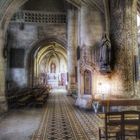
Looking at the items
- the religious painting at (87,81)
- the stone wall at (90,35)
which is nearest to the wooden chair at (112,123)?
the stone wall at (90,35)

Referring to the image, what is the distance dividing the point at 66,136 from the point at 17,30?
18.1 m

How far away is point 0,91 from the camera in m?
12.0

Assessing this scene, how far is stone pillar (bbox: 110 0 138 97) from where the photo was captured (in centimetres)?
911

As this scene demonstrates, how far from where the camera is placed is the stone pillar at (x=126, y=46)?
911cm

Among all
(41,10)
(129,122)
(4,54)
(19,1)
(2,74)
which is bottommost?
(129,122)

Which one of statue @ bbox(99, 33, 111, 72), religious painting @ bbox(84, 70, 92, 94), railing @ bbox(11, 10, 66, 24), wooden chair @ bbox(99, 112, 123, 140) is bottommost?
wooden chair @ bbox(99, 112, 123, 140)

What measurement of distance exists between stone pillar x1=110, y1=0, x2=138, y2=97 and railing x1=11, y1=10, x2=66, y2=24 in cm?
1478

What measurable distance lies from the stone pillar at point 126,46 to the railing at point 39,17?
1478 cm

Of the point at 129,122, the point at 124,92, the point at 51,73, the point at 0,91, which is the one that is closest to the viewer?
the point at 129,122

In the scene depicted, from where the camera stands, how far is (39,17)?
23.6 m

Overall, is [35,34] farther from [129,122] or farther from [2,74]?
[129,122]

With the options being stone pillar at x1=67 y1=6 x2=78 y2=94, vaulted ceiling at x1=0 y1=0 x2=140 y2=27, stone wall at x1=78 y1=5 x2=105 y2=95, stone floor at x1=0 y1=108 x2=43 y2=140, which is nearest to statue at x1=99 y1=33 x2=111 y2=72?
stone wall at x1=78 y1=5 x2=105 y2=95

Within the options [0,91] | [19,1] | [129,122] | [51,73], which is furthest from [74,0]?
[51,73]

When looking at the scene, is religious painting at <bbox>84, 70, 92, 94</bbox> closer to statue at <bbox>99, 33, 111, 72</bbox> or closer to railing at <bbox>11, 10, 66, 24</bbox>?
statue at <bbox>99, 33, 111, 72</bbox>
